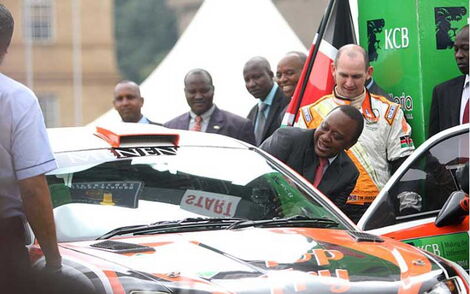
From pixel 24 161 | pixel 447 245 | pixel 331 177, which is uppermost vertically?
pixel 24 161

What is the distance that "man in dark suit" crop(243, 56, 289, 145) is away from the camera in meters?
11.0

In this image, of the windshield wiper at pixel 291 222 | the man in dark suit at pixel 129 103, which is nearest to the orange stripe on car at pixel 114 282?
the windshield wiper at pixel 291 222

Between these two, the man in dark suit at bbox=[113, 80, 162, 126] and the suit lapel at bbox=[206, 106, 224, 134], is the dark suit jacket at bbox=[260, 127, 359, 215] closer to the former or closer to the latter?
the suit lapel at bbox=[206, 106, 224, 134]

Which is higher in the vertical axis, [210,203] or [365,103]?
[365,103]

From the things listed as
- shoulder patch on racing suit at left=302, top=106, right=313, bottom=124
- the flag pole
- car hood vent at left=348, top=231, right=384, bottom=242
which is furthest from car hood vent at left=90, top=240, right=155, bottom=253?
the flag pole

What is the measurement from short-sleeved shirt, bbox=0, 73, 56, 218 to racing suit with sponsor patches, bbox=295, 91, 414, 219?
10.1ft

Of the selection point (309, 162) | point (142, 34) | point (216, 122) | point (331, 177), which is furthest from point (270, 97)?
point (142, 34)

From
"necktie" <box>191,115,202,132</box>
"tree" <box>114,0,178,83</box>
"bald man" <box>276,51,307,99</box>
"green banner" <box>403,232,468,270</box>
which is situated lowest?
"green banner" <box>403,232,468,270</box>

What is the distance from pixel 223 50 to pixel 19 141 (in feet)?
32.9

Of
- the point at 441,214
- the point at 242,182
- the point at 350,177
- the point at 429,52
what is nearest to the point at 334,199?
the point at 350,177

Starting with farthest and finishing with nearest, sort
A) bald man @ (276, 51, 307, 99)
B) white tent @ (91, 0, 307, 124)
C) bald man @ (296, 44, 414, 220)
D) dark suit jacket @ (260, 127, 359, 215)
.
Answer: white tent @ (91, 0, 307, 124) → bald man @ (276, 51, 307, 99) → bald man @ (296, 44, 414, 220) → dark suit jacket @ (260, 127, 359, 215)

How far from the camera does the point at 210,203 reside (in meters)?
6.07

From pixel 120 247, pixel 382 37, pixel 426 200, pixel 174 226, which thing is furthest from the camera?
pixel 382 37

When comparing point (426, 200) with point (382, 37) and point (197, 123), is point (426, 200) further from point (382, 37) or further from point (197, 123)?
point (197, 123)
